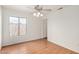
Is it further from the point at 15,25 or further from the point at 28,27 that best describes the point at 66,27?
the point at 15,25

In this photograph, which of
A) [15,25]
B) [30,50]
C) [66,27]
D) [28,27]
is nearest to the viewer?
[30,50]

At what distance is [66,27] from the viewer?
3.75 metres

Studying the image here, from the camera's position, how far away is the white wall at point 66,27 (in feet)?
10.8

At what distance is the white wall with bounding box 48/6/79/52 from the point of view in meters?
3.28

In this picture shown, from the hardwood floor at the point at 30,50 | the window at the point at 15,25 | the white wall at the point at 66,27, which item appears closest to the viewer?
the hardwood floor at the point at 30,50

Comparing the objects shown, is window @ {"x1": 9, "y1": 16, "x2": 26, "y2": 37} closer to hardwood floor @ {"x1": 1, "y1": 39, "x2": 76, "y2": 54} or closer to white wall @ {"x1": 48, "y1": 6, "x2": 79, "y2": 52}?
hardwood floor @ {"x1": 1, "y1": 39, "x2": 76, "y2": 54}

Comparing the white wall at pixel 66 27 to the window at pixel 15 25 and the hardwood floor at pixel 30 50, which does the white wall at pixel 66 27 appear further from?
the window at pixel 15 25

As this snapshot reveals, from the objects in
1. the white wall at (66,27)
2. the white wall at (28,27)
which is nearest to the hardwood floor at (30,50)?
the white wall at (28,27)

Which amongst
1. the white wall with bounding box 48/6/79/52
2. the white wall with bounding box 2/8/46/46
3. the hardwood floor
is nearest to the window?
the white wall with bounding box 2/8/46/46

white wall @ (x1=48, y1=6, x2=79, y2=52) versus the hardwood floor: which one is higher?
white wall @ (x1=48, y1=6, x2=79, y2=52)

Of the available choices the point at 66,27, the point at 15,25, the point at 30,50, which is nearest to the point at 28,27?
the point at 15,25

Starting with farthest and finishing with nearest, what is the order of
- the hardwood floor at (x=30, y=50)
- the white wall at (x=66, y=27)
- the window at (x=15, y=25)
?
the window at (x=15, y=25), the white wall at (x=66, y=27), the hardwood floor at (x=30, y=50)

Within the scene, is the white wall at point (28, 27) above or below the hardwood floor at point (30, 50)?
above
